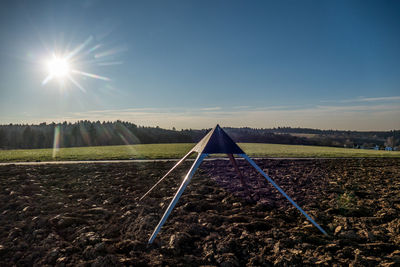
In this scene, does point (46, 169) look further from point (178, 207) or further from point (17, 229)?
point (178, 207)

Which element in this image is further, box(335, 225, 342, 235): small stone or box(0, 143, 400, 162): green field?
box(0, 143, 400, 162): green field

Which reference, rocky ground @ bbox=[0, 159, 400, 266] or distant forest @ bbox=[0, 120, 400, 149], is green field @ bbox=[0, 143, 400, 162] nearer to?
rocky ground @ bbox=[0, 159, 400, 266]

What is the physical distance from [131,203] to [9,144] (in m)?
79.4

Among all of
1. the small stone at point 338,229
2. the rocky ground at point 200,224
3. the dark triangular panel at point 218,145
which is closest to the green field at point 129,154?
the rocky ground at point 200,224

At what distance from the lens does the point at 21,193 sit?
794 centimetres

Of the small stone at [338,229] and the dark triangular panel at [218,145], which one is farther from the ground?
the dark triangular panel at [218,145]

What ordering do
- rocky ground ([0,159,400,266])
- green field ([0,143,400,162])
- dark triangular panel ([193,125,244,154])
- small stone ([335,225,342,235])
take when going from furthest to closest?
green field ([0,143,400,162]) < small stone ([335,225,342,235]) < dark triangular panel ([193,125,244,154]) < rocky ground ([0,159,400,266])

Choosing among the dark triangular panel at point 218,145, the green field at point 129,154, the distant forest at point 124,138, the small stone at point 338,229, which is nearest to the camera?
the dark triangular panel at point 218,145

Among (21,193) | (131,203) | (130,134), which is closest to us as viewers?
(131,203)

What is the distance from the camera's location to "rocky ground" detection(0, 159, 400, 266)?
4.17m

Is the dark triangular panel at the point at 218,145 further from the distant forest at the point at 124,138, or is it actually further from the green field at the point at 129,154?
the distant forest at the point at 124,138

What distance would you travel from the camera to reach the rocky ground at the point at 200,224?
417 centimetres

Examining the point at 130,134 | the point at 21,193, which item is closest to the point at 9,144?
the point at 130,134

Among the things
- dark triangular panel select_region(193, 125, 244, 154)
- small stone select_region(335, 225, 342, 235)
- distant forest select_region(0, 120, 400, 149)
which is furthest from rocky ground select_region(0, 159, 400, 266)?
distant forest select_region(0, 120, 400, 149)
